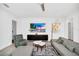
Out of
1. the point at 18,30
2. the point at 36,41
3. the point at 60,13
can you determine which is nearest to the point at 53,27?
the point at 60,13

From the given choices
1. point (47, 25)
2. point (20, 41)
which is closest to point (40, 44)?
point (20, 41)

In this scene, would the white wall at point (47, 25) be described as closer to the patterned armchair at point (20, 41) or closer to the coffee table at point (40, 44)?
the patterned armchair at point (20, 41)

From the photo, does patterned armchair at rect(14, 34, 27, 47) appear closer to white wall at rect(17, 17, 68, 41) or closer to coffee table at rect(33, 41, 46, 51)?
white wall at rect(17, 17, 68, 41)

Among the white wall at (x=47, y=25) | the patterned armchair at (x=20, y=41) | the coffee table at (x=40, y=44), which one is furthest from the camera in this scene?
the coffee table at (x=40, y=44)

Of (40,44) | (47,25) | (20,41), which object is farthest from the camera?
(40,44)

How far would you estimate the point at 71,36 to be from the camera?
2957mm

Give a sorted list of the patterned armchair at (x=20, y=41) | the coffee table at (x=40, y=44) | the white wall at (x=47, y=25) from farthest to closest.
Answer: the coffee table at (x=40, y=44)
the patterned armchair at (x=20, y=41)
the white wall at (x=47, y=25)

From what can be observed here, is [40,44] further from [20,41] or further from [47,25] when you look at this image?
[47,25]

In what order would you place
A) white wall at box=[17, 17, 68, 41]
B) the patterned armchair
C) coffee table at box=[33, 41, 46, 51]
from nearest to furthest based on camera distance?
white wall at box=[17, 17, 68, 41], the patterned armchair, coffee table at box=[33, 41, 46, 51]

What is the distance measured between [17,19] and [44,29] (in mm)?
903

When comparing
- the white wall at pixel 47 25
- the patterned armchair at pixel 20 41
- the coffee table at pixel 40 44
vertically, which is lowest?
the coffee table at pixel 40 44

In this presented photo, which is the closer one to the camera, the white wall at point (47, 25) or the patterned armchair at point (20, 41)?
the white wall at point (47, 25)

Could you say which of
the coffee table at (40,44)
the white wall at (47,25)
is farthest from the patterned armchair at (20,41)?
the coffee table at (40,44)

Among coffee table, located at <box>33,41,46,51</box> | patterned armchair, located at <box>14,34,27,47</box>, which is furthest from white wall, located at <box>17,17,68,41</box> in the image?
coffee table, located at <box>33,41,46,51</box>
